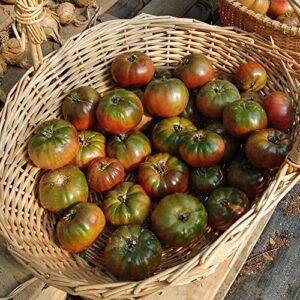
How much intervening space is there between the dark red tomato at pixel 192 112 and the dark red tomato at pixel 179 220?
400 millimetres

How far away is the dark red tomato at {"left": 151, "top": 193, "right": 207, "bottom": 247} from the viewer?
1312 mm

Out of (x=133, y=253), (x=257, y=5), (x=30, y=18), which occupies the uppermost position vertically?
(x=30, y=18)

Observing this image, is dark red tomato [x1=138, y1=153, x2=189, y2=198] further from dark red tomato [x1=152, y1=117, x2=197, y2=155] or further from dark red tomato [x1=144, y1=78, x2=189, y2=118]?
dark red tomato [x1=144, y1=78, x2=189, y2=118]

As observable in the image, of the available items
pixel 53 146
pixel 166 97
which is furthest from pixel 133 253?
pixel 166 97

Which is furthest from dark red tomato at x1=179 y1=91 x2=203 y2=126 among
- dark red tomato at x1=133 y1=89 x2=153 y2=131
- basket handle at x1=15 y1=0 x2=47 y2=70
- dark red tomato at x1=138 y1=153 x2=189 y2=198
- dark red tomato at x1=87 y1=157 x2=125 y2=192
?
basket handle at x1=15 y1=0 x2=47 y2=70

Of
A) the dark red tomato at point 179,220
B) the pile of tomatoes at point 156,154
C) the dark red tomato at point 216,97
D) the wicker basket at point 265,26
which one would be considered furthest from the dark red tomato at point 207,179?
the wicker basket at point 265,26

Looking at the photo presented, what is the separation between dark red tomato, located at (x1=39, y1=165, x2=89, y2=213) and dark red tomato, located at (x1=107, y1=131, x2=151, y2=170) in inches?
6.1

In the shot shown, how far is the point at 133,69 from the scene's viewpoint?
1.62 metres

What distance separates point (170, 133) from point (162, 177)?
0.17 metres

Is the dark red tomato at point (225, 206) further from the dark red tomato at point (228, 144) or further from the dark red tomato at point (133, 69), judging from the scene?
the dark red tomato at point (133, 69)

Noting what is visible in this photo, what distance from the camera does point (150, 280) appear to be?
1.10 m

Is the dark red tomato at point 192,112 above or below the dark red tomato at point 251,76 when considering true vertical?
below

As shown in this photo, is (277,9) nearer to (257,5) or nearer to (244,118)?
(257,5)

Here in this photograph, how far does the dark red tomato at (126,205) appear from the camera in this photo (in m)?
1.38
